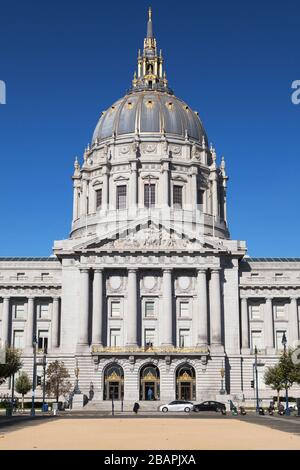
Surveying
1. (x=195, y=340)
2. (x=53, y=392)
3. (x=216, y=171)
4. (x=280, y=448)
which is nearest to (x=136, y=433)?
(x=280, y=448)

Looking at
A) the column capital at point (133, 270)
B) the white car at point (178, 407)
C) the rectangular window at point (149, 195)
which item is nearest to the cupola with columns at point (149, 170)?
the rectangular window at point (149, 195)

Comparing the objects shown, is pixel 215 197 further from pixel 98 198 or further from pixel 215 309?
pixel 215 309

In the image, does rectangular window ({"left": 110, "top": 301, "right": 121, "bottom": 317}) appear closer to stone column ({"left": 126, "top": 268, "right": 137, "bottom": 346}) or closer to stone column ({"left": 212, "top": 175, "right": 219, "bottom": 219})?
stone column ({"left": 126, "top": 268, "right": 137, "bottom": 346})

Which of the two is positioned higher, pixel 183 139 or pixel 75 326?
pixel 183 139

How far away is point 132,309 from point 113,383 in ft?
34.4

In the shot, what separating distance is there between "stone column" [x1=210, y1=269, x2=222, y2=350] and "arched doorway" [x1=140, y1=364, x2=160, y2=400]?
9297mm

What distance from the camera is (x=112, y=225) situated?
388 ft

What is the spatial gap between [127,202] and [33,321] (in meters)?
28.7

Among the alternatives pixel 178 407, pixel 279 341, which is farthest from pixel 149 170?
pixel 178 407

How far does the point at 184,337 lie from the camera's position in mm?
101500

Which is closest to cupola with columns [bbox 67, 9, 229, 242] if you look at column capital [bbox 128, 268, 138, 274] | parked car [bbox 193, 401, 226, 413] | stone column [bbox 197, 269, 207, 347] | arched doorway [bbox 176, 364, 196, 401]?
column capital [bbox 128, 268, 138, 274]

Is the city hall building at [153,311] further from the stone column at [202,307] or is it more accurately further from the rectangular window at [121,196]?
the rectangular window at [121,196]

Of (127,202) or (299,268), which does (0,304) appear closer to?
(127,202)

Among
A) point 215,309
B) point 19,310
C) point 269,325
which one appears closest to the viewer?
point 215,309
